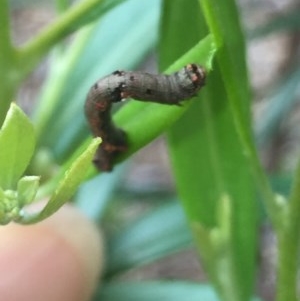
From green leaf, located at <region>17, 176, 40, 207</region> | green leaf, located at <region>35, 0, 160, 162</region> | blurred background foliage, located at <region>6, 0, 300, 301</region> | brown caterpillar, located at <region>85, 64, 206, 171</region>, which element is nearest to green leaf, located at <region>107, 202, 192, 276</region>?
blurred background foliage, located at <region>6, 0, 300, 301</region>

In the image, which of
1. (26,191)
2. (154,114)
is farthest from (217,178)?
(26,191)

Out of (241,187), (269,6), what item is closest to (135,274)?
(269,6)

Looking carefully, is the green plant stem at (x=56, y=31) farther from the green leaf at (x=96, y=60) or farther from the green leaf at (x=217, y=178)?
the green leaf at (x=96, y=60)

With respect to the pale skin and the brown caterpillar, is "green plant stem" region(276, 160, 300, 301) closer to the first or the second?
the brown caterpillar

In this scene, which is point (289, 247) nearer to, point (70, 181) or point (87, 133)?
point (70, 181)

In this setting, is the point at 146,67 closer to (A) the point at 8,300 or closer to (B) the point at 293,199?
(A) the point at 8,300
